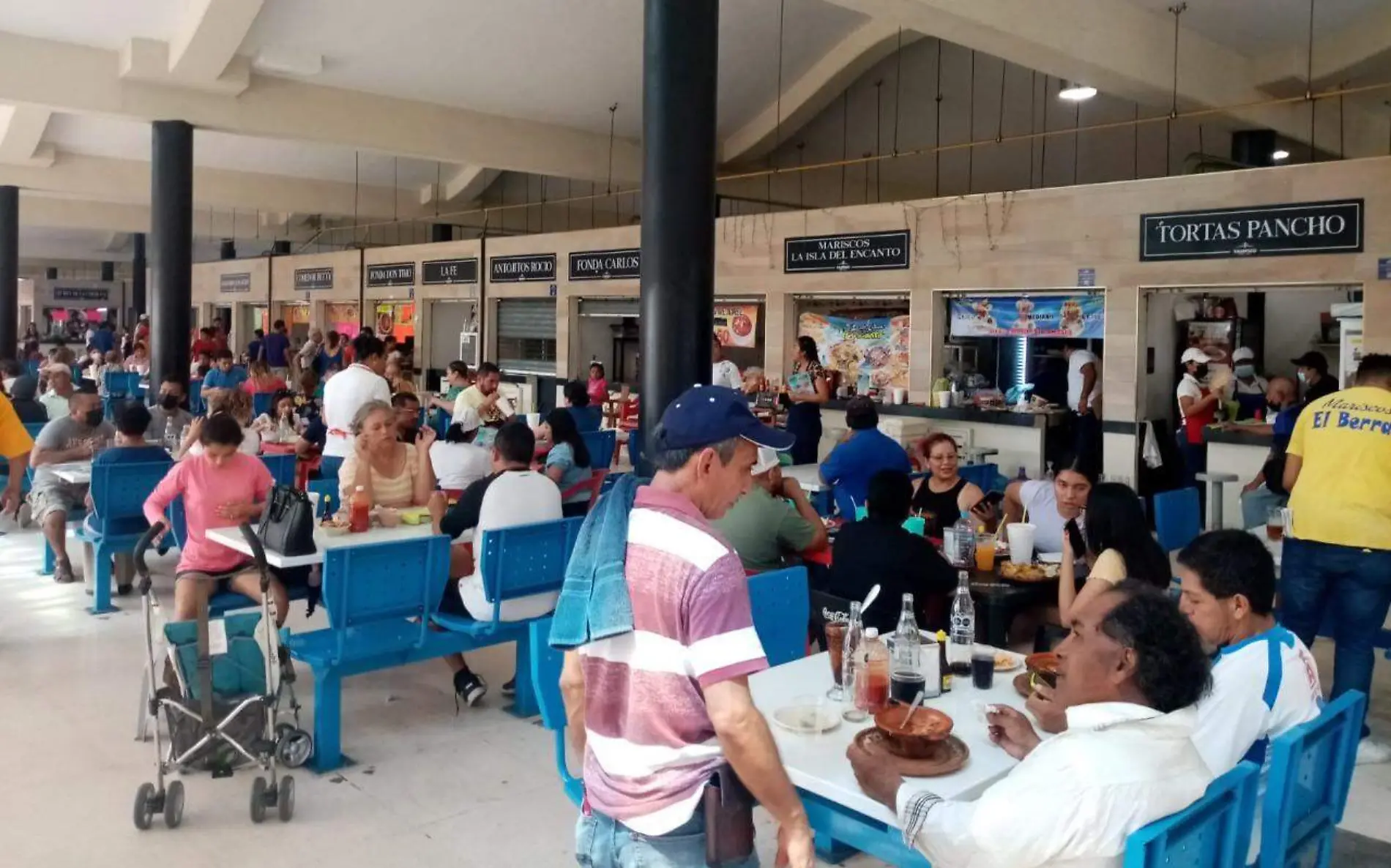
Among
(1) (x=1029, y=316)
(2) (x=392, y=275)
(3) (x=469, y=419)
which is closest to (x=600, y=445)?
(3) (x=469, y=419)

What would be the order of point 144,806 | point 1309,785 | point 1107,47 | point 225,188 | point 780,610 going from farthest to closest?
point 225,188 → point 1107,47 → point 780,610 → point 144,806 → point 1309,785

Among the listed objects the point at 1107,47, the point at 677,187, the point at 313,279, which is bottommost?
the point at 677,187

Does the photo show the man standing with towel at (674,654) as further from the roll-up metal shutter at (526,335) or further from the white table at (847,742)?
the roll-up metal shutter at (526,335)

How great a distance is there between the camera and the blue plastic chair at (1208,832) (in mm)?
1692

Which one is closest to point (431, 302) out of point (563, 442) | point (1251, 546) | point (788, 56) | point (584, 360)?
point (584, 360)

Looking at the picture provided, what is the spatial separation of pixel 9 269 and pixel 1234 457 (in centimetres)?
1519

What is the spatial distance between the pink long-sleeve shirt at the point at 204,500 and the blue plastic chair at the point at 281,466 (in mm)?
1677

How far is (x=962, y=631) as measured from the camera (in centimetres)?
323

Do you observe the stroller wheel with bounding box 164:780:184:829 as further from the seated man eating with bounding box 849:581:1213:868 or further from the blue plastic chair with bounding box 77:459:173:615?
the blue plastic chair with bounding box 77:459:173:615

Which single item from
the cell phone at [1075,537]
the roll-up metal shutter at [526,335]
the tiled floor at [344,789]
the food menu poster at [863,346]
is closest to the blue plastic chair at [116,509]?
the tiled floor at [344,789]

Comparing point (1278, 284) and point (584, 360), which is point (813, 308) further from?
point (1278, 284)

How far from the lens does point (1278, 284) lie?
25.5ft

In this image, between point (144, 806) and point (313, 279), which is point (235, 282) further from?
point (144, 806)

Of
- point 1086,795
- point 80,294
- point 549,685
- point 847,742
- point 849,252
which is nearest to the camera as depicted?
point 1086,795
